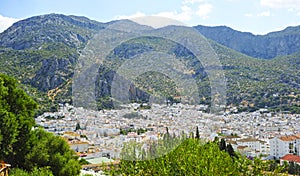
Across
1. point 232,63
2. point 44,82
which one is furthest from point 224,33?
point 44,82

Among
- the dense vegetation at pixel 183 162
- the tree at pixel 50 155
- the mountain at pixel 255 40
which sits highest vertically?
the mountain at pixel 255 40

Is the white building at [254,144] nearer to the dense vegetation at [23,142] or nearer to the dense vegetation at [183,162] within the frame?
the dense vegetation at [23,142]

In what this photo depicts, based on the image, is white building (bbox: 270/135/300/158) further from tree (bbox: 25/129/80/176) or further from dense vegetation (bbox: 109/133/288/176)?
dense vegetation (bbox: 109/133/288/176)

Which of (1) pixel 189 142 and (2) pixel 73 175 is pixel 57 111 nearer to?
(2) pixel 73 175

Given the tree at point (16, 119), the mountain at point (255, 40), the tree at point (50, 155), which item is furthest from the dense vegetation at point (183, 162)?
the mountain at point (255, 40)

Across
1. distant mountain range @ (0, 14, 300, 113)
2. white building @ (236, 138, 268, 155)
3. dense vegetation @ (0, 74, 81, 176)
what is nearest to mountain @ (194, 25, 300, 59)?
distant mountain range @ (0, 14, 300, 113)

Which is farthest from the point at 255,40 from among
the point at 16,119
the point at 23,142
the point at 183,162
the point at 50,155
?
the point at 183,162
